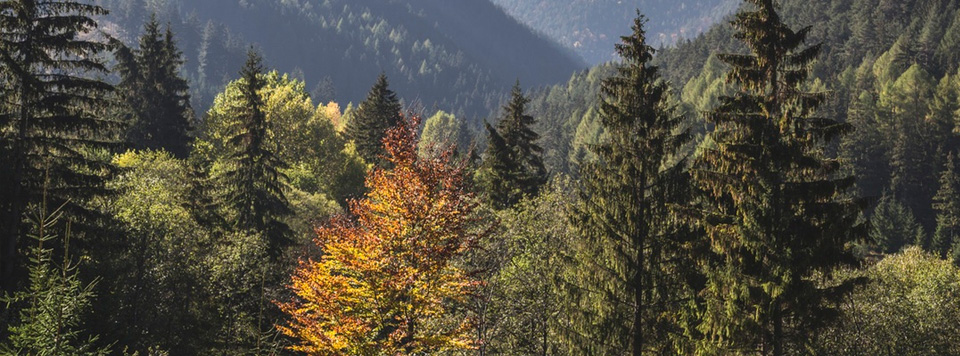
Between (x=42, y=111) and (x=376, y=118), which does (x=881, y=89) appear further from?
(x=42, y=111)

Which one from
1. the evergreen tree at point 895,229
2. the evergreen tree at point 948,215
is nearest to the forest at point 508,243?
the evergreen tree at point 948,215

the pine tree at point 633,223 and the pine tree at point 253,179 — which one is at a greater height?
the pine tree at point 253,179

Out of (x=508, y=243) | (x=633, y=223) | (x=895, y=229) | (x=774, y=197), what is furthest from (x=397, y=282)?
(x=895, y=229)

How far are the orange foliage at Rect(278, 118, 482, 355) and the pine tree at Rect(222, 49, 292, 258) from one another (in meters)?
15.8

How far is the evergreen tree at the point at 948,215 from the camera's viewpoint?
78812mm

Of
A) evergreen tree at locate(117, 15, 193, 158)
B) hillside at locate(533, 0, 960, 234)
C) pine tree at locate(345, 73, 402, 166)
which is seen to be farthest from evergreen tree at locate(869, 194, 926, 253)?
evergreen tree at locate(117, 15, 193, 158)

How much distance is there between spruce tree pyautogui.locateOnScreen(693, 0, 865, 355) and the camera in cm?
1552

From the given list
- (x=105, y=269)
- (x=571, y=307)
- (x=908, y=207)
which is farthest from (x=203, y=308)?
(x=908, y=207)

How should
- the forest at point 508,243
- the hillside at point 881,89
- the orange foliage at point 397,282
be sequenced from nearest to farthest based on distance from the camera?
the forest at point 508,243 < the orange foliage at point 397,282 < the hillside at point 881,89

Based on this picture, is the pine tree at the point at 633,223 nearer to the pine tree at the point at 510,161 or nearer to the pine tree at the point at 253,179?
the pine tree at the point at 253,179

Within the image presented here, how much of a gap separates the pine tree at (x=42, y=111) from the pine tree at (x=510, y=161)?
25381 millimetres

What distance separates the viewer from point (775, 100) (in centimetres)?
1580

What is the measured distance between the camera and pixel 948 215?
81938 millimetres

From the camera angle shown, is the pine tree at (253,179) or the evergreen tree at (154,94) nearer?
the pine tree at (253,179)
